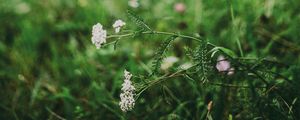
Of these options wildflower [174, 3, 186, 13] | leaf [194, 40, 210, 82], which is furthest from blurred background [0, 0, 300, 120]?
leaf [194, 40, 210, 82]

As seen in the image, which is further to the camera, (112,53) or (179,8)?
(179,8)

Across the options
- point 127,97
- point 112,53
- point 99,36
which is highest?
point 112,53

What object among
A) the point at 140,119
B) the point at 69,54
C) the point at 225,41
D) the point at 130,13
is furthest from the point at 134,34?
the point at 69,54

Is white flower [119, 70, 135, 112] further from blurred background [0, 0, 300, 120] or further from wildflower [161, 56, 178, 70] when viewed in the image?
wildflower [161, 56, 178, 70]

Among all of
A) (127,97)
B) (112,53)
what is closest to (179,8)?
(112,53)

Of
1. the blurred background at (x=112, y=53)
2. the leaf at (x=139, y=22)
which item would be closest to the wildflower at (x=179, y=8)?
the blurred background at (x=112, y=53)

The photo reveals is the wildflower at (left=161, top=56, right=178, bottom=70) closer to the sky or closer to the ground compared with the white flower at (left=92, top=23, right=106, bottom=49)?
closer to the sky

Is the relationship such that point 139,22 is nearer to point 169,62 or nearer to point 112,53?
point 169,62

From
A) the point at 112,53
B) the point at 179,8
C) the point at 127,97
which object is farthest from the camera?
the point at 179,8

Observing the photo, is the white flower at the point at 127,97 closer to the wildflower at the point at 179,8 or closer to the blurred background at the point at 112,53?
the blurred background at the point at 112,53
